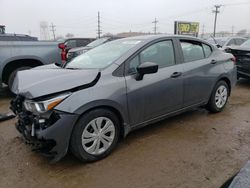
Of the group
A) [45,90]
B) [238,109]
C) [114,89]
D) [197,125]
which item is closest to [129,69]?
[114,89]

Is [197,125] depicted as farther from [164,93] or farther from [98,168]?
[98,168]

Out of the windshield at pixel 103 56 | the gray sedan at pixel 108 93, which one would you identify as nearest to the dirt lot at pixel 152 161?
the gray sedan at pixel 108 93

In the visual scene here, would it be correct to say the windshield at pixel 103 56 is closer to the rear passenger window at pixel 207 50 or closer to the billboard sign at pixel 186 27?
the rear passenger window at pixel 207 50

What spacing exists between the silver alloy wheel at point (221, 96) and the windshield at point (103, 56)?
1.98 meters

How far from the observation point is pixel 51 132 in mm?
2309

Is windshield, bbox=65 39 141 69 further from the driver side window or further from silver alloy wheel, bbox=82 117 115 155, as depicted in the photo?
silver alloy wheel, bbox=82 117 115 155

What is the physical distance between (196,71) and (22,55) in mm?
4051

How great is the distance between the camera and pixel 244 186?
1450 millimetres

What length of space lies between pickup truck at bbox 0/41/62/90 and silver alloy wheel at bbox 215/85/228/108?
159 inches

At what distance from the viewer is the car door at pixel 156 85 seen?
291 cm

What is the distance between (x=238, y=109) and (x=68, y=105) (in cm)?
368

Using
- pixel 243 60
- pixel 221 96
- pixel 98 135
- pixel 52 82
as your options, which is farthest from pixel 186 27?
pixel 52 82

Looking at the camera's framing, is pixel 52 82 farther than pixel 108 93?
No

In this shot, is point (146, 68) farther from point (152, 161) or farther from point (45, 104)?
point (45, 104)
